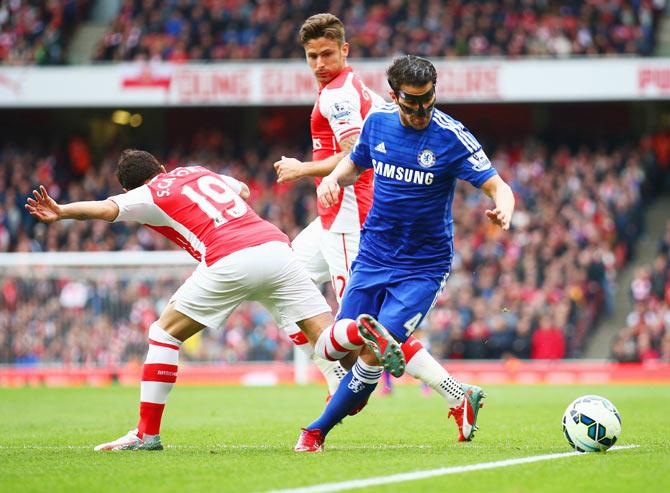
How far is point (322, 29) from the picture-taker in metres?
8.98

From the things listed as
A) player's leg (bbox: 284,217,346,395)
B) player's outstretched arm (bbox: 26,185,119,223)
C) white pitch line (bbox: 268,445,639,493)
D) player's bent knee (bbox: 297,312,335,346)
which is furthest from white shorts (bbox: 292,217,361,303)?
white pitch line (bbox: 268,445,639,493)

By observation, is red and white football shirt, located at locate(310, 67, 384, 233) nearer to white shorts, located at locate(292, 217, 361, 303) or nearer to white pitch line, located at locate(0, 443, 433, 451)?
white shorts, located at locate(292, 217, 361, 303)

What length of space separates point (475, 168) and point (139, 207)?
7.49ft

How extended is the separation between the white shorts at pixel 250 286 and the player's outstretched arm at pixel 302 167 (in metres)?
0.49

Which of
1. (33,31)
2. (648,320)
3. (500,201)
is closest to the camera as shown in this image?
(500,201)

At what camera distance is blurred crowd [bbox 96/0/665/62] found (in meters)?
28.3

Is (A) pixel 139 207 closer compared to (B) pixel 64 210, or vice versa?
(B) pixel 64 210

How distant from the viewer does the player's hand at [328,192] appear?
7648mm

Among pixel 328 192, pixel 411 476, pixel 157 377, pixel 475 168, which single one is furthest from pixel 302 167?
pixel 411 476

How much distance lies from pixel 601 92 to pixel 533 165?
242 cm

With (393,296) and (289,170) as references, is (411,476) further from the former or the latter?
(289,170)

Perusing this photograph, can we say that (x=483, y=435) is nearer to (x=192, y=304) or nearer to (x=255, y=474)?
(x=192, y=304)

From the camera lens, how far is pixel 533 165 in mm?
27984

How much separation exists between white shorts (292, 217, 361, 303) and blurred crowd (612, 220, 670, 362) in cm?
1386
